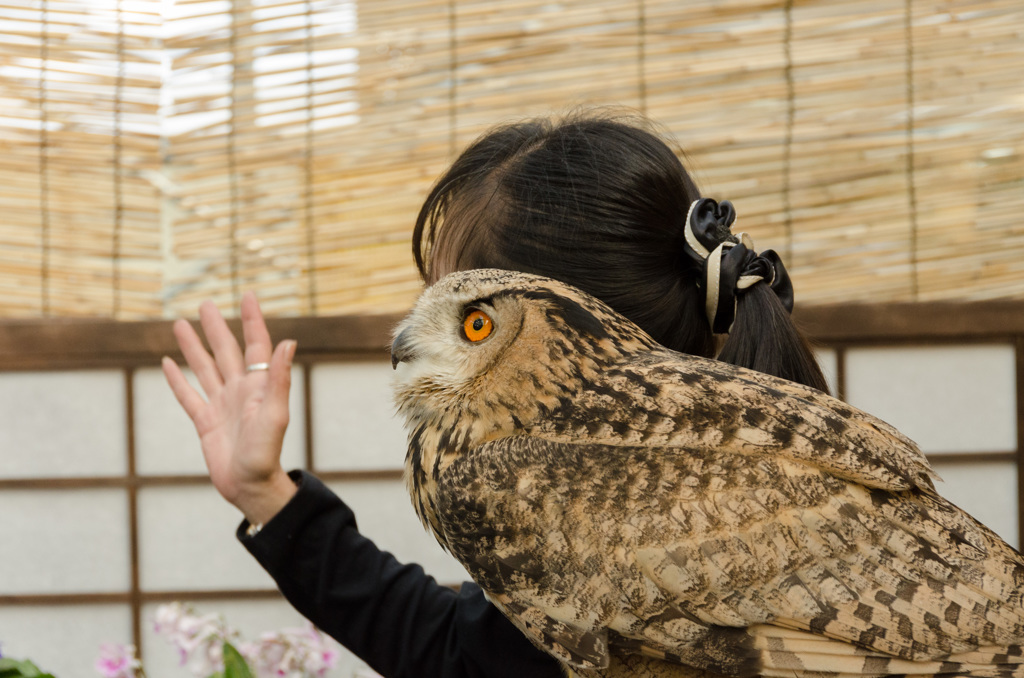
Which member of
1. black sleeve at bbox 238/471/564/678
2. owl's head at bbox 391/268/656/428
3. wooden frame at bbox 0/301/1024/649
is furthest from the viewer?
wooden frame at bbox 0/301/1024/649

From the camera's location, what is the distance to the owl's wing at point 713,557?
0.74 m

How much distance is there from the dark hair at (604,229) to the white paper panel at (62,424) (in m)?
1.24

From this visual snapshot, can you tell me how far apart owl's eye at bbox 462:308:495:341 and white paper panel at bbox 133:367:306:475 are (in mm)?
1110

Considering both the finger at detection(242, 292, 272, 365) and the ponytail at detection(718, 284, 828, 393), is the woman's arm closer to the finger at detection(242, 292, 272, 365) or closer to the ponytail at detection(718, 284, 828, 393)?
the finger at detection(242, 292, 272, 365)

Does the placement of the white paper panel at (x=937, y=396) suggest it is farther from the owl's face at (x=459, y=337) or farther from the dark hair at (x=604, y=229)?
the owl's face at (x=459, y=337)

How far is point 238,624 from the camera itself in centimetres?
193

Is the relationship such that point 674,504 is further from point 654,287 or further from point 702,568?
point 654,287

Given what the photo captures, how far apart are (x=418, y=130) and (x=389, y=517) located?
93 cm

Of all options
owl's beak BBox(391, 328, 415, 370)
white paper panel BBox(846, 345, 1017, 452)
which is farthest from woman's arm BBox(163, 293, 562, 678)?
white paper panel BBox(846, 345, 1017, 452)

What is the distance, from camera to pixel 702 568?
75 centimetres

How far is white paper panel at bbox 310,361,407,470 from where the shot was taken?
190 cm

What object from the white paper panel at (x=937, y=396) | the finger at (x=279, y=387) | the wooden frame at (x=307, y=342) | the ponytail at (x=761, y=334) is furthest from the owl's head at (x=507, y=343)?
the white paper panel at (x=937, y=396)

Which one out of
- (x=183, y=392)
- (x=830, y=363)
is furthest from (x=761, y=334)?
(x=830, y=363)

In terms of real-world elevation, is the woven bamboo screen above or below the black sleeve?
above
